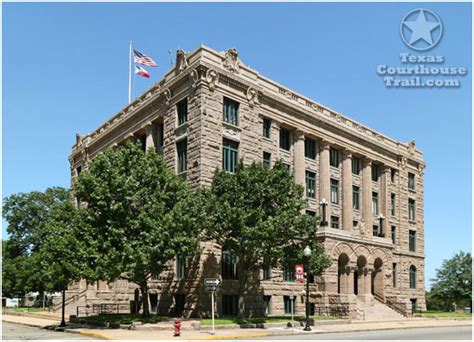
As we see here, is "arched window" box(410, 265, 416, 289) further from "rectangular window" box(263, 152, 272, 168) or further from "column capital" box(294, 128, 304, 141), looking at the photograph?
"rectangular window" box(263, 152, 272, 168)

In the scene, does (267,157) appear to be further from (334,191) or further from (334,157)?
(334,157)

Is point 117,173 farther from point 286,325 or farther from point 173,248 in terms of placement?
point 286,325

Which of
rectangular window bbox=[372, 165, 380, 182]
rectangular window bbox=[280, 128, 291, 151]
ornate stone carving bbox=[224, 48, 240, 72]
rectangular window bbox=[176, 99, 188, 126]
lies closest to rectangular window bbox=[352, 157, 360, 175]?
rectangular window bbox=[372, 165, 380, 182]

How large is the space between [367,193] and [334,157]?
5781 mm

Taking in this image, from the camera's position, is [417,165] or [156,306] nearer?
[156,306]

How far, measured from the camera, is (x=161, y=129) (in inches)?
1850

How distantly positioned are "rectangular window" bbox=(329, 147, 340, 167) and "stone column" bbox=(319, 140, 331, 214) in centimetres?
178

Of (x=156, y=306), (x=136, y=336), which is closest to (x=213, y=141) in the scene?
(x=156, y=306)

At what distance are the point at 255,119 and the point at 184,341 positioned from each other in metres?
23.0

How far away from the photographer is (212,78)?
3997 cm

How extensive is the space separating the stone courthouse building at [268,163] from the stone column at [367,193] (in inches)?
4.0

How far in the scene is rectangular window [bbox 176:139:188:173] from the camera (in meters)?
41.3

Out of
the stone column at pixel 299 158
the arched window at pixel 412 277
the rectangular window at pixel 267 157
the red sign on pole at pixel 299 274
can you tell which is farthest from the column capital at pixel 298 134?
the arched window at pixel 412 277

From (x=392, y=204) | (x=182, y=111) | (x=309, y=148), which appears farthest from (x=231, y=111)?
(x=392, y=204)
